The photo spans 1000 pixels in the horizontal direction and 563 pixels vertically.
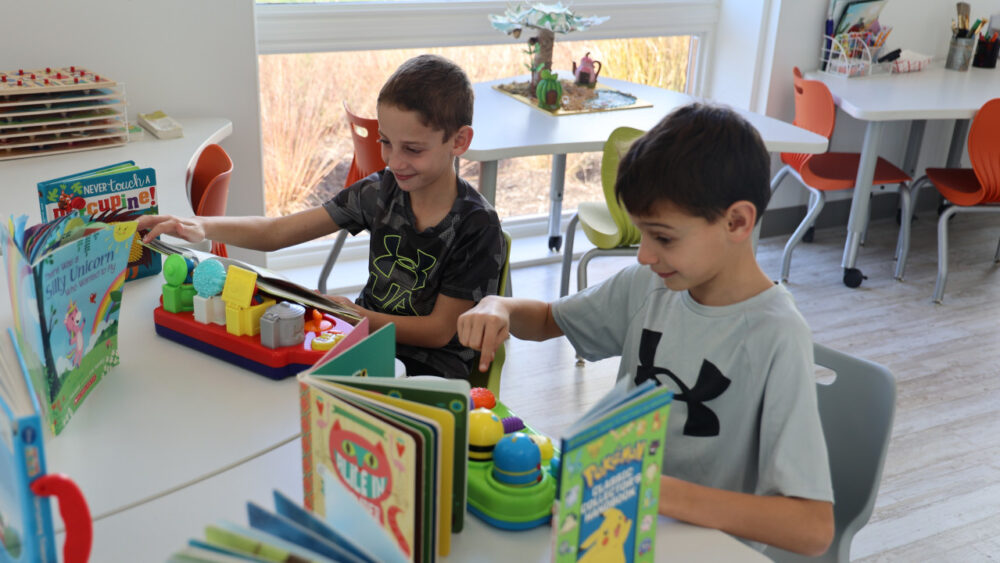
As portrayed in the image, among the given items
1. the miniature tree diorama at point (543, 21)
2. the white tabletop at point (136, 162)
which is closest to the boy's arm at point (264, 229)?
the white tabletop at point (136, 162)

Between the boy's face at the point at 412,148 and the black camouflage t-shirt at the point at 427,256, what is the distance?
0.23 feet

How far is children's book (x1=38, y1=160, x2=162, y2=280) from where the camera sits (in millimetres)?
1439

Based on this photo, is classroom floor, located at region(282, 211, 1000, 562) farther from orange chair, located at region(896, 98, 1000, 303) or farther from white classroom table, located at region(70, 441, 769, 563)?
white classroom table, located at region(70, 441, 769, 563)

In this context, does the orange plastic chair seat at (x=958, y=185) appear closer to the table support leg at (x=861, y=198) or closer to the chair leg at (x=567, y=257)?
the table support leg at (x=861, y=198)

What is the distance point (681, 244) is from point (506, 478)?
1.21 feet

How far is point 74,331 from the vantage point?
115cm

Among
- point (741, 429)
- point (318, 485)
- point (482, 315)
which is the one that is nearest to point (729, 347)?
point (741, 429)

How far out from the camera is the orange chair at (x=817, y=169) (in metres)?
3.42

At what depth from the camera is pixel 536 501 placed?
100cm

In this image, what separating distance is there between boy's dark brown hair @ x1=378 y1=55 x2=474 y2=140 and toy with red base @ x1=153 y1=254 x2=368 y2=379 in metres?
0.46

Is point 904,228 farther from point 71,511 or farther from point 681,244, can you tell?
point 71,511

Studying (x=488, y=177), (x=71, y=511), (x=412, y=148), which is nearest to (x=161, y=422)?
(x=71, y=511)

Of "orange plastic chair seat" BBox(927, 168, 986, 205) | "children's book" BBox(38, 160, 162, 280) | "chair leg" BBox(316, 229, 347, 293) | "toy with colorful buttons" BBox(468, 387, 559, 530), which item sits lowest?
"chair leg" BBox(316, 229, 347, 293)

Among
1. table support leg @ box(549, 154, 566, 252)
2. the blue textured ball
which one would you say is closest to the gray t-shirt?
the blue textured ball
